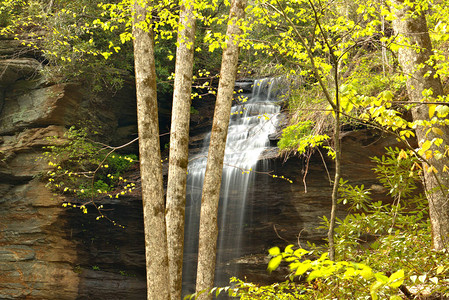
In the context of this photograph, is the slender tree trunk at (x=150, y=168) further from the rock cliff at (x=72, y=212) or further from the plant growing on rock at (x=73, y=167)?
the rock cliff at (x=72, y=212)

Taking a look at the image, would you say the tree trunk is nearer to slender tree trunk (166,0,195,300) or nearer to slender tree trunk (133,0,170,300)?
slender tree trunk (166,0,195,300)

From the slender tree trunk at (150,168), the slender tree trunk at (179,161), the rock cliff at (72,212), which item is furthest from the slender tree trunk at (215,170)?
the rock cliff at (72,212)

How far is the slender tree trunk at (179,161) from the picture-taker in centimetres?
512

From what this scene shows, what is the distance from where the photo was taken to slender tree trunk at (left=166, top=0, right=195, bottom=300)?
5125 mm

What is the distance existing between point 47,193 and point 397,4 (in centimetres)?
993

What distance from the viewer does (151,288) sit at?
4.64 metres

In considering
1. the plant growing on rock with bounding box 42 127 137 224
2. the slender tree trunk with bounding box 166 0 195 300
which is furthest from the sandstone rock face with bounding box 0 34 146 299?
the slender tree trunk with bounding box 166 0 195 300

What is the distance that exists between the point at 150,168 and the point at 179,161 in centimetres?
59

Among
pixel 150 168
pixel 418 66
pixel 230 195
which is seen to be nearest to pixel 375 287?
pixel 418 66

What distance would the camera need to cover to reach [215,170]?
5.59 metres

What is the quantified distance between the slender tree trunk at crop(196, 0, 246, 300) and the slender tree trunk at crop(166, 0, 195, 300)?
0.33 meters

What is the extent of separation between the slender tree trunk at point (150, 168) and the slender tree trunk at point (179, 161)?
393 millimetres

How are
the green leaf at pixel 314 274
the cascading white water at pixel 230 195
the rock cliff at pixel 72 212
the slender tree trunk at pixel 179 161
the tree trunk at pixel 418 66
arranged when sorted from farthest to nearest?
1. the cascading white water at pixel 230 195
2. the rock cliff at pixel 72 212
3. the slender tree trunk at pixel 179 161
4. the tree trunk at pixel 418 66
5. the green leaf at pixel 314 274

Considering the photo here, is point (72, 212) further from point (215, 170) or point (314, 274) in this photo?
point (314, 274)
